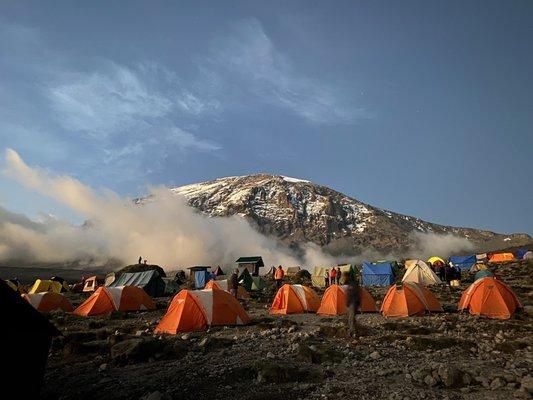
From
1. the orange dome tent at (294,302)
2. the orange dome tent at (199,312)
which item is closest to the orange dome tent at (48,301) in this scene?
the orange dome tent at (199,312)

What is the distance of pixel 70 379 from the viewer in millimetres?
11070

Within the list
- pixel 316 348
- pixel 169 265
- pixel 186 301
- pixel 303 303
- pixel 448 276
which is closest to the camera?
pixel 316 348

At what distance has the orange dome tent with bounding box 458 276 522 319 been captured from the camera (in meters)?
19.1

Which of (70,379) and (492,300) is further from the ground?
(492,300)

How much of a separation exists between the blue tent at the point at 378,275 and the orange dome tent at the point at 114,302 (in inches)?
1240

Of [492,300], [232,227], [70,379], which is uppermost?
[232,227]

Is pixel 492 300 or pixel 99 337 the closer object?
pixel 99 337

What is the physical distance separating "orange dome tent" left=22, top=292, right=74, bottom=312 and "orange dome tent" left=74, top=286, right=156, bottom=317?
8.30ft

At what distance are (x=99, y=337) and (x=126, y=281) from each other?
2816 centimetres

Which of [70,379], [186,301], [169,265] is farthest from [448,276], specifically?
[169,265]

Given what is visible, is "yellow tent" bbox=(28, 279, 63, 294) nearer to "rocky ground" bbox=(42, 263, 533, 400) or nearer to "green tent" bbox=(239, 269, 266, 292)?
"green tent" bbox=(239, 269, 266, 292)

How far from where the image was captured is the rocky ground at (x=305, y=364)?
9359 mm

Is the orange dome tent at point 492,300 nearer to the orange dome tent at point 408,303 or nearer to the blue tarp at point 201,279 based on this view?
the orange dome tent at point 408,303

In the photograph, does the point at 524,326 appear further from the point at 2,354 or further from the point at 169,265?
the point at 169,265
